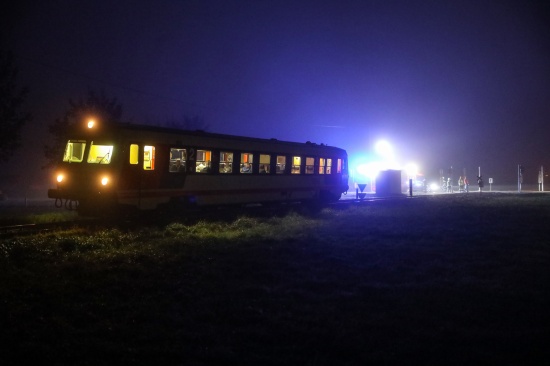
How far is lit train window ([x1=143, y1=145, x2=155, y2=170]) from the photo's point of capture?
1935 cm

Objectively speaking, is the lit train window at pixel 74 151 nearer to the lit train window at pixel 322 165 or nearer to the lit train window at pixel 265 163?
the lit train window at pixel 265 163

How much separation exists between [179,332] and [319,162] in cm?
Result: 2429

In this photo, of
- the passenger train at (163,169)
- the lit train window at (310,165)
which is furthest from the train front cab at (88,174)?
the lit train window at (310,165)

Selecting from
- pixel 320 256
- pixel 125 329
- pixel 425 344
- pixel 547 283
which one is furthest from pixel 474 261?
pixel 125 329

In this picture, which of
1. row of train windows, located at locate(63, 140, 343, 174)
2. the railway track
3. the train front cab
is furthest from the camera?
row of train windows, located at locate(63, 140, 343, 174)

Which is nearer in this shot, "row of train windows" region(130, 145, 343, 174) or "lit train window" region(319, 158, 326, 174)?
"row of train windows" region(130, 145, 343, 174)

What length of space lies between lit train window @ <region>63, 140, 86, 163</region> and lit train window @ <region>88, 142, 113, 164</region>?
51 centimetres

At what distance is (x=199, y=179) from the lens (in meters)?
21.6

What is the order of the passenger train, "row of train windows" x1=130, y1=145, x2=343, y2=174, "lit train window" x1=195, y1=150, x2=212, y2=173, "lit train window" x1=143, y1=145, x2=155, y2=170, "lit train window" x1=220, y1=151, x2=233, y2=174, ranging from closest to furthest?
the passenger train, "lit train window" x1=143, y1=145, x2=155, y2=170, "row of train windows" x1=130, y1=145, x2=343, y2=174, "lit train window" x1=195, y1=150, x2=212, y2=173, "lit train window" x1=220, y1=151, x2=233, y2=174

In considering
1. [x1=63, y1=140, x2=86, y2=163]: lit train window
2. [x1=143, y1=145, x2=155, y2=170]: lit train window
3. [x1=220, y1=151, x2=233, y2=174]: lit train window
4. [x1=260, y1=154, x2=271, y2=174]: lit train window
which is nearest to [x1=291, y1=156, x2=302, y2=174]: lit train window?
[x1=260, y1=154, x2=271, y2=174]: lit train window

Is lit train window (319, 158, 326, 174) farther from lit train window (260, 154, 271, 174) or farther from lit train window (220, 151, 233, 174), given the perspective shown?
lit train window (220, 151, 233, 174)

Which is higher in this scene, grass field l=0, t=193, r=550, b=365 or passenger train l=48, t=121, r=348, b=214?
passenger train l=48, t=121, r=348, b=214

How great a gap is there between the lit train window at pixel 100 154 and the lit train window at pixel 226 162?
5313mm

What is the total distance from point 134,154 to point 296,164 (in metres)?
11.0
